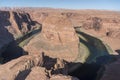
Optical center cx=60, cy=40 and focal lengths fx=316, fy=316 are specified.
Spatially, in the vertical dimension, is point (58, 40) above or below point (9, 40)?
above

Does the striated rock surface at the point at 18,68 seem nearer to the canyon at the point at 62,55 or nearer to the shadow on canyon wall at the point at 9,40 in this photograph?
the canyon at the point at 62,55

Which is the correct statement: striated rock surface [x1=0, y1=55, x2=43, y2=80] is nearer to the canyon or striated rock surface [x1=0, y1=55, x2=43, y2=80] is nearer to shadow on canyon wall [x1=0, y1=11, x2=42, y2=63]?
the canyon

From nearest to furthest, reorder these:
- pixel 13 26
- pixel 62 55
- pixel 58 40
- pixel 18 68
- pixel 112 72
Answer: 1. pixel 18 68
2. pixel 112 72
3. pixel 62 55
4. pixel 58 40
5. pixel 13 26

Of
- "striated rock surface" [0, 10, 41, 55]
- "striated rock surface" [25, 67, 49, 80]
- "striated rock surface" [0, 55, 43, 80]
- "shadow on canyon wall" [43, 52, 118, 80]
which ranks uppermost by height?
"striated rock surface" [25, 67, 49, 80]

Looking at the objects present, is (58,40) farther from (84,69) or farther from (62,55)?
(84,69)

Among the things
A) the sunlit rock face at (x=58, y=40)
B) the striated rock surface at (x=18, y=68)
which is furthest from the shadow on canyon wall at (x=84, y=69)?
the sunlit rock face at (x=58, y=40)

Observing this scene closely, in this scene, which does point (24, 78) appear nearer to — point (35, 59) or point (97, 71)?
point (35, 59)

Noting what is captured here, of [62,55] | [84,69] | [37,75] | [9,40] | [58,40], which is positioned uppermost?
[37,75]

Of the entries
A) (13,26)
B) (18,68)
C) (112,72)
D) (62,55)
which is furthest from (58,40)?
(13,26)

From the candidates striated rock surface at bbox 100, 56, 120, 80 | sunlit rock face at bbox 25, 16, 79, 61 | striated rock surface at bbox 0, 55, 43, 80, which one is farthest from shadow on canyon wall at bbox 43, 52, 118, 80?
sunlit rock face at bbox 25, 16, 79, 61
